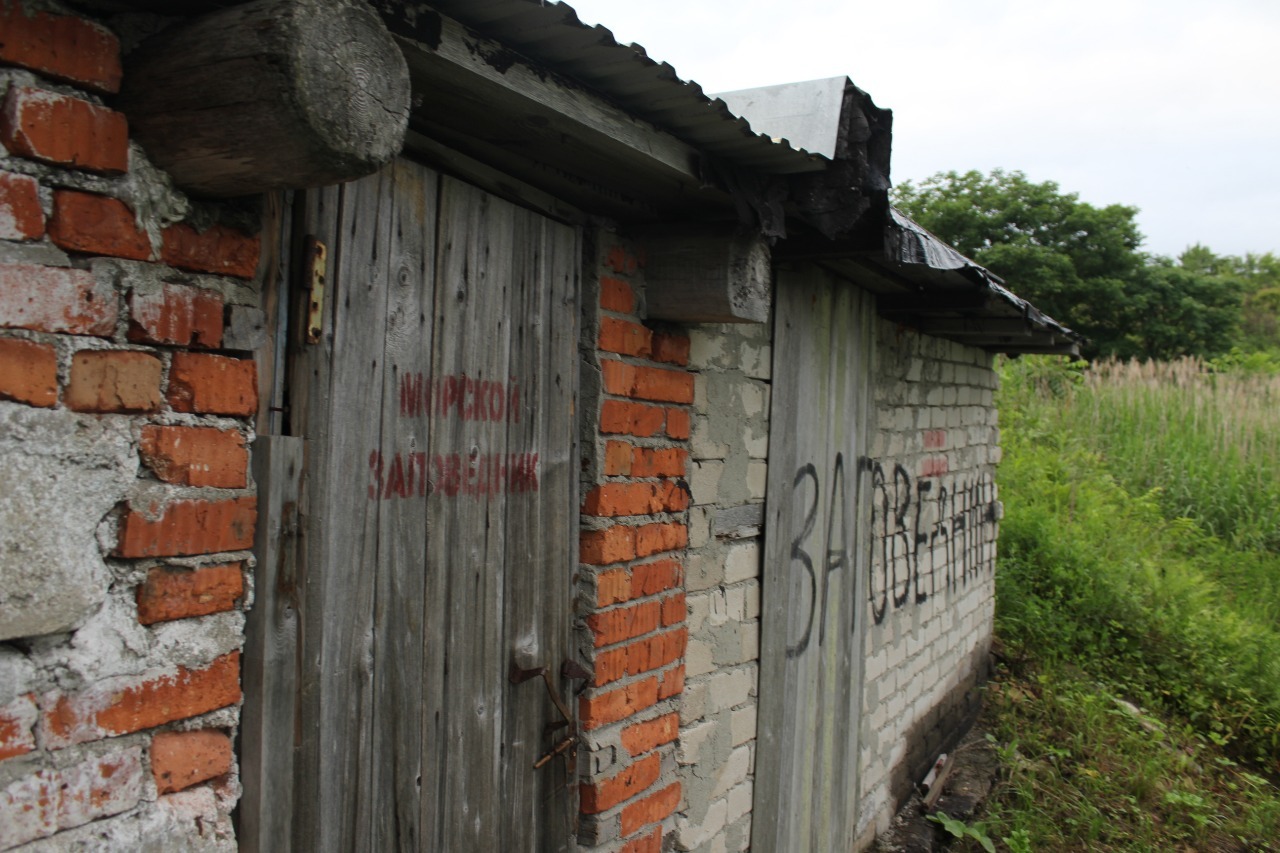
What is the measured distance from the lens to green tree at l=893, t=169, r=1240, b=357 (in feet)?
71.5

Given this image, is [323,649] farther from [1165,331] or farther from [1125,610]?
[1165,331]

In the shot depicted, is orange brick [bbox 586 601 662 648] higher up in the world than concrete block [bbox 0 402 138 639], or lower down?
lower down

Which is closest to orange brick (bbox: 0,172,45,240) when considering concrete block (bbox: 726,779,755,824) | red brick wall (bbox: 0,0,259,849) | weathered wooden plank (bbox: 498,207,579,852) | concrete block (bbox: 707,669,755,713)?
red brick wall (bbox: 0,0,259,849)

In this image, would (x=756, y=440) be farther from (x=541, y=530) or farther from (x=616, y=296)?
(x=541, y=530)

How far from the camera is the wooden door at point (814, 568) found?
3.31 m

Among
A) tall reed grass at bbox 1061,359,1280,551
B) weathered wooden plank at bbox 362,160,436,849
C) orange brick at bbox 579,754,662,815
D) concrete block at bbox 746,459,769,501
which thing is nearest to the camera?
weathered wooden plank at bbox 362,160,436,849

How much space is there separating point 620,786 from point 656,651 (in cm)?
38

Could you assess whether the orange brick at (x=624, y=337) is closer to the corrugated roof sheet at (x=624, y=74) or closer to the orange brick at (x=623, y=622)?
the corrugated roof sheet at (x=624, y=74)

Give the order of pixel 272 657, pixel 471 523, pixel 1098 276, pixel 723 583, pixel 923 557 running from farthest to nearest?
pixel 1098 276 → pixel 923 557 → pixel 723 583 → pixel 471 523 → pixel 272 657

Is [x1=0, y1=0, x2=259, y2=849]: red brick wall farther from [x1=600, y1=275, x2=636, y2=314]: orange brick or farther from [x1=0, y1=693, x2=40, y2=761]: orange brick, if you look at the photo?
[x1=600, y1=275, x2=636, y2=314]: orange brick

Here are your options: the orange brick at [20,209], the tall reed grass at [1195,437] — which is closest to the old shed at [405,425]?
the orange brick at [20,209]

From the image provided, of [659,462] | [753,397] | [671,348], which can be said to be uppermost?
[671,348]

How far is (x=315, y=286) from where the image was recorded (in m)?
1.63

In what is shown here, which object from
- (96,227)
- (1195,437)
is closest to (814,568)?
(96,227)
